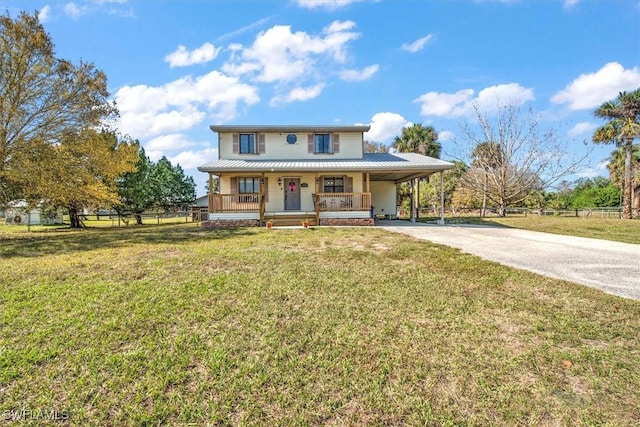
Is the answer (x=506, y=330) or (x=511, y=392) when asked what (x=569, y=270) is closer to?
(x=506, y=330)

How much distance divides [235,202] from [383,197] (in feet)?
31.7

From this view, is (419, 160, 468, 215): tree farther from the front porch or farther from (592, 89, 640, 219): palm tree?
the front porch

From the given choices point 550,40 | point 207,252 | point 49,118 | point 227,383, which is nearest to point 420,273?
point 227,383

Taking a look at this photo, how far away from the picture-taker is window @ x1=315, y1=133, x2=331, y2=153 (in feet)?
56.5

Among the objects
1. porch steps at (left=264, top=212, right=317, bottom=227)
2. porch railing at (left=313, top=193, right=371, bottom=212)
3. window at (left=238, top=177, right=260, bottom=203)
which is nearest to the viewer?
porch steps at (left=264, top=212, right=317, bottom=227)

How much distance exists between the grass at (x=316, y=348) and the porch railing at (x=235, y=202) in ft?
28.9

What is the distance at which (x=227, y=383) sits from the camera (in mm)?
2926

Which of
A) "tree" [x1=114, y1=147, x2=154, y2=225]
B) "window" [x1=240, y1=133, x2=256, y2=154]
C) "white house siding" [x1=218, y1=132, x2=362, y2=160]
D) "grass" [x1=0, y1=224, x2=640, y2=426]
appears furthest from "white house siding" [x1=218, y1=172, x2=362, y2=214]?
"tree" [x1=114, y1=147, x2=154, y2=225]

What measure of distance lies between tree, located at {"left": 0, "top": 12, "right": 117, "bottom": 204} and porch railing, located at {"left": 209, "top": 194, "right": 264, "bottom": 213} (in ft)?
20.1

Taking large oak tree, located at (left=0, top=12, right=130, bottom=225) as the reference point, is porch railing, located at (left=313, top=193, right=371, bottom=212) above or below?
below

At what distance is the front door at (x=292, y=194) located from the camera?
664 inches

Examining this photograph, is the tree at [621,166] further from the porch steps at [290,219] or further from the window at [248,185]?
the window at [248,185]

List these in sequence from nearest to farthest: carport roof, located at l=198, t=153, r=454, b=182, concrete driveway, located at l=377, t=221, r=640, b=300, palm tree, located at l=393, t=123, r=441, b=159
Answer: concrete driveway, located at l=377, t=221, r=640, b=300 → carport roof, located at l=198, t=153, r=454, b=182 → palm tree, located at l=393, t=123, r=441, b=159

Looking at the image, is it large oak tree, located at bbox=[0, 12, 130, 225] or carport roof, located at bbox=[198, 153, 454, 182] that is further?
carport roof, located at bbox=[198, 153, 454, 182]
